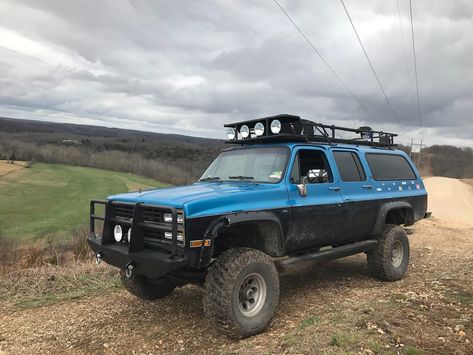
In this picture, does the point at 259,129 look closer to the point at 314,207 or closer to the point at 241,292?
the point at 314,207

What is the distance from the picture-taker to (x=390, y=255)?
7.41m

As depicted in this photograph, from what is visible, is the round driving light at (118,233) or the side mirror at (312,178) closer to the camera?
the round driving light at (118,233)

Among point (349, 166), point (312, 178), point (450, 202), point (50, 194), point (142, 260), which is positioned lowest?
point (50, 194)

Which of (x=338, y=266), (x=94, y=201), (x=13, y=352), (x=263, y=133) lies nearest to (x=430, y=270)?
(x=338, y=266)

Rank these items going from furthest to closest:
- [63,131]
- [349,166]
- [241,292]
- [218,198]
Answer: [63,131] → [349,166] → [241,292] → [218,198]

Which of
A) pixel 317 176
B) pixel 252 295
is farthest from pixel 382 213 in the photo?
pixel 252 295

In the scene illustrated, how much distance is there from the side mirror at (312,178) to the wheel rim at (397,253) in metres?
2.19

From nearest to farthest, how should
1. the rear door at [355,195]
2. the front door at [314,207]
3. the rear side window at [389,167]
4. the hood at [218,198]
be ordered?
the hood at [218,198], the front door at [314,207], the rear door at [355,195], the rear side window at [389,167]

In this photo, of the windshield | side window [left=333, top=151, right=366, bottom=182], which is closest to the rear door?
side window [left=333, top=151, right=366, bottom=182]

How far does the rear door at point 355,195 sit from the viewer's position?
6828 mm

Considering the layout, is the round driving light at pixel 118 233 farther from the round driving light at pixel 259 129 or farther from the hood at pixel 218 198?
the round driving light at pixel 259 129

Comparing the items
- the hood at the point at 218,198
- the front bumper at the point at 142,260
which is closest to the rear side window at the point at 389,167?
the hood at the point at 218,198

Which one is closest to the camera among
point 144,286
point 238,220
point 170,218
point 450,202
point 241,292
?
point 170,218

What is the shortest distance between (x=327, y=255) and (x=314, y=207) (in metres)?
0.77
